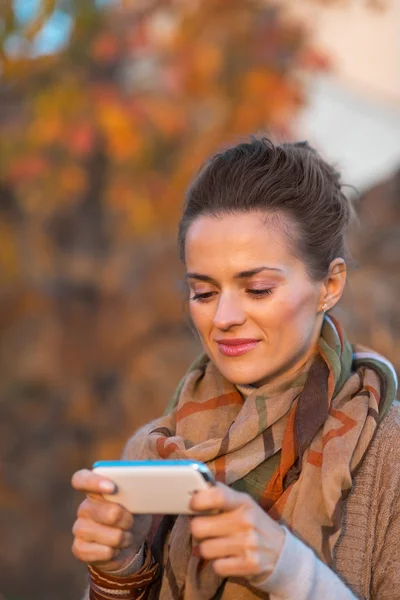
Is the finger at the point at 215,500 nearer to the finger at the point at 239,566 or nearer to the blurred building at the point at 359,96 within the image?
the finger at the point at 239,566

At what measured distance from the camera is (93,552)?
5.78ft

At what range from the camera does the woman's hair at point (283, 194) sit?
1.99 meters

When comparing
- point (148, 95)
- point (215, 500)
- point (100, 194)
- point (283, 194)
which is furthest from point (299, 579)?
point (100, 194)

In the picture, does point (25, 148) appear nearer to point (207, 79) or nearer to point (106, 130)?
point (106, 130)

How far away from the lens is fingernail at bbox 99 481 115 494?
169 cm

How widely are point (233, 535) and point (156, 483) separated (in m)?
0.18

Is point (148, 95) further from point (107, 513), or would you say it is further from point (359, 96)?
point (107, 513)

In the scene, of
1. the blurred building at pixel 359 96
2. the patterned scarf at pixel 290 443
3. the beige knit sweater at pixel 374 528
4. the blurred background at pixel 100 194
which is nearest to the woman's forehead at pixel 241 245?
the patterned scarf at pixel 290 443

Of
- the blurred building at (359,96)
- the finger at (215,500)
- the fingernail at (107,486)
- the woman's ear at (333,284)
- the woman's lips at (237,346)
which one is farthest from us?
the blurred building at (359,96)

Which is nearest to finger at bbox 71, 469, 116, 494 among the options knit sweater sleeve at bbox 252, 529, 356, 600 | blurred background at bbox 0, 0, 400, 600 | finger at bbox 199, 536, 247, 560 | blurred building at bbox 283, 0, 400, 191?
finger at bbox 199, 536, 247, 560

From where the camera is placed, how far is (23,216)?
8.27 metres

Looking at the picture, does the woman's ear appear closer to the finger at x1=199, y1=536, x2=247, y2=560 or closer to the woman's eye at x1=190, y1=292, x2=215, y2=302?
the woman's eye at x1=190, y1=292, x2=215, y2=302

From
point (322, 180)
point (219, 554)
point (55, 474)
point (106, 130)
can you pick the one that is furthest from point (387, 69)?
point (219, 554)

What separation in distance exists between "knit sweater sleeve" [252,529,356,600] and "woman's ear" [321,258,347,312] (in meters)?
0.64
